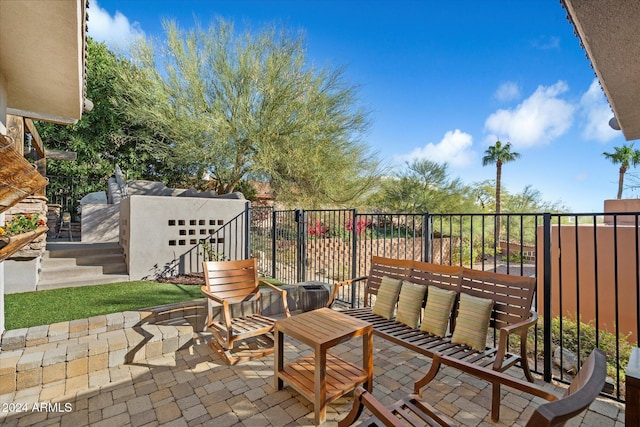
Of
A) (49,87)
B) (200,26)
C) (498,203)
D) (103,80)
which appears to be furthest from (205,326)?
(498,203)

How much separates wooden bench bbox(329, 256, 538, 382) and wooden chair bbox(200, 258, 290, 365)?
1.04 meters

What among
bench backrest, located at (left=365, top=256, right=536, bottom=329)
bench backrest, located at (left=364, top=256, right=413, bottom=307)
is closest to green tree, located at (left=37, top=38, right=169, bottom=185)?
bench backrest, located at (left=364, top=256, right=413, bottom=307)

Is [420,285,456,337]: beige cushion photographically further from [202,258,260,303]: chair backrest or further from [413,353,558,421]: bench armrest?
[202,258,260,303]: chair backrest

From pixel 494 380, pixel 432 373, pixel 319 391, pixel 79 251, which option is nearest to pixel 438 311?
pixel 432 373

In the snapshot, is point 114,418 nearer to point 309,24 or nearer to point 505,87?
point 309,24

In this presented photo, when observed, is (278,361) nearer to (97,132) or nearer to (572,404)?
(572,404)

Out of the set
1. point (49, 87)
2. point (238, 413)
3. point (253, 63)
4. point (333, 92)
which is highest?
point (253, 63)

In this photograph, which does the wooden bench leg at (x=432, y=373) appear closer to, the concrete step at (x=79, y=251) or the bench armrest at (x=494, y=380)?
the bench armrest at (x=494, y=380)

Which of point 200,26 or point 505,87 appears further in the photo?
point 505,87

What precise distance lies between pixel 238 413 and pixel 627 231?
8167 millimetres

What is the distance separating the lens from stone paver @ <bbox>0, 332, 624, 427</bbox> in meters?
2.29

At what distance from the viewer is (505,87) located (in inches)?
1112

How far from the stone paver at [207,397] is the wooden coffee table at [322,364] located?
166 millimetres

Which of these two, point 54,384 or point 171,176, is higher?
point 171,176
